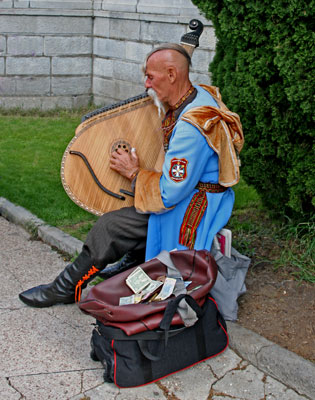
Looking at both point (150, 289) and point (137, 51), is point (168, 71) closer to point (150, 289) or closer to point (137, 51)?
point (150, 289)

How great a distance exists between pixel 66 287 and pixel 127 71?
21.2 feet

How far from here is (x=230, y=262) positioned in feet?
12.3

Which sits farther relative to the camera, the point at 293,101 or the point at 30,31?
the point at 30,31

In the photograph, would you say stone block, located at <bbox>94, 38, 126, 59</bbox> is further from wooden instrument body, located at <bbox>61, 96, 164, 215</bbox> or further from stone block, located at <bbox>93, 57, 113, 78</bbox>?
wooden instrument body, located at <bbox>61, 96, 164, 215</bbox>

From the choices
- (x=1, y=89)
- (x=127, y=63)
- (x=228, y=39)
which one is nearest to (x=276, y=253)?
(x=228, y=39)

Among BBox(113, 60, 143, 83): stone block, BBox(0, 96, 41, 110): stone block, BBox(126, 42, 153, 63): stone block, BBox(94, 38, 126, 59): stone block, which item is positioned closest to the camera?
BBox(126, 42, 153, 63): stone block

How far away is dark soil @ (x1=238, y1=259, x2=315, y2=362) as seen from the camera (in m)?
3.50

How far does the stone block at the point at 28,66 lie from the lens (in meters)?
10.2

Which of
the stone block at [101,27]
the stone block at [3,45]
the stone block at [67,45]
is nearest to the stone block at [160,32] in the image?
the stone block at [101,27]

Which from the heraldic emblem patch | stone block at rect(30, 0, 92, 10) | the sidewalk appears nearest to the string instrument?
the heraldic emblem patch

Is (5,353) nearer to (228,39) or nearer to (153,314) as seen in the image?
(153,314)

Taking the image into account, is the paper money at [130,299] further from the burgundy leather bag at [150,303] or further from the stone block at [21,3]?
the stone block at [21,3]

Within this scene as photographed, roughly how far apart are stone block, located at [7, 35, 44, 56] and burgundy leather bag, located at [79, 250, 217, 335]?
7.53 meters

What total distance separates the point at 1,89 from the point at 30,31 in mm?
1039
